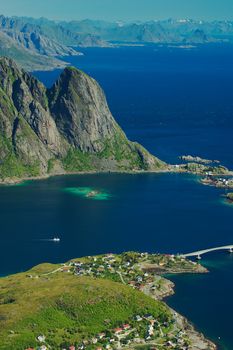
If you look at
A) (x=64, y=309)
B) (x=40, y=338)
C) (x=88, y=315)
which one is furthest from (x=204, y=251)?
(x=40, y=338)

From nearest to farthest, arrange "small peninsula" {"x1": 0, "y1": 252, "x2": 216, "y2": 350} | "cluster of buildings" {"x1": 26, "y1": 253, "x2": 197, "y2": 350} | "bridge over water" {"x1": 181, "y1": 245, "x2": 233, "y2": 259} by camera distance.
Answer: "small peninsula" {"x1": 0, "y1": 252, "x2": 216, "y2": 350} < "cluster of buildings" {"x1": 26, "y1": 253, "x2": 197, "y2": 350} < "bridge over water" {"x1": 181, "y1": 245, "x2": 233, "y2": 259}

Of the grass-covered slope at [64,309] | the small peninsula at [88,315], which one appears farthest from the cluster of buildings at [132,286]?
the grass-covered slope at [64,309]

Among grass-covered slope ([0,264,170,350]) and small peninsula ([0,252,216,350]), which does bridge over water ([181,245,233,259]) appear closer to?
small peninsula ([0,252,216,350])

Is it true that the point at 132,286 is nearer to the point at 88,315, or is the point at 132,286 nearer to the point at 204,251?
the point at 88,315

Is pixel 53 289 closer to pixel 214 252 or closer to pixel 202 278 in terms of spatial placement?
pixel 202 278

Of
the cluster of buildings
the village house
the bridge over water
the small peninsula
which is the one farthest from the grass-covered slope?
the bridge over water

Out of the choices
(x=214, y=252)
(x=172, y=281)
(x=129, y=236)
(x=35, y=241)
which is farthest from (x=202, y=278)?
(x=35, y=241)

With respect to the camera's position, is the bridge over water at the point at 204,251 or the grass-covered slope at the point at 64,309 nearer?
the grass-covered slope at the point at 64,309

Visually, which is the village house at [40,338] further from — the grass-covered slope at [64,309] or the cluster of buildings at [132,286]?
the grass-covered slope at [64,309]
